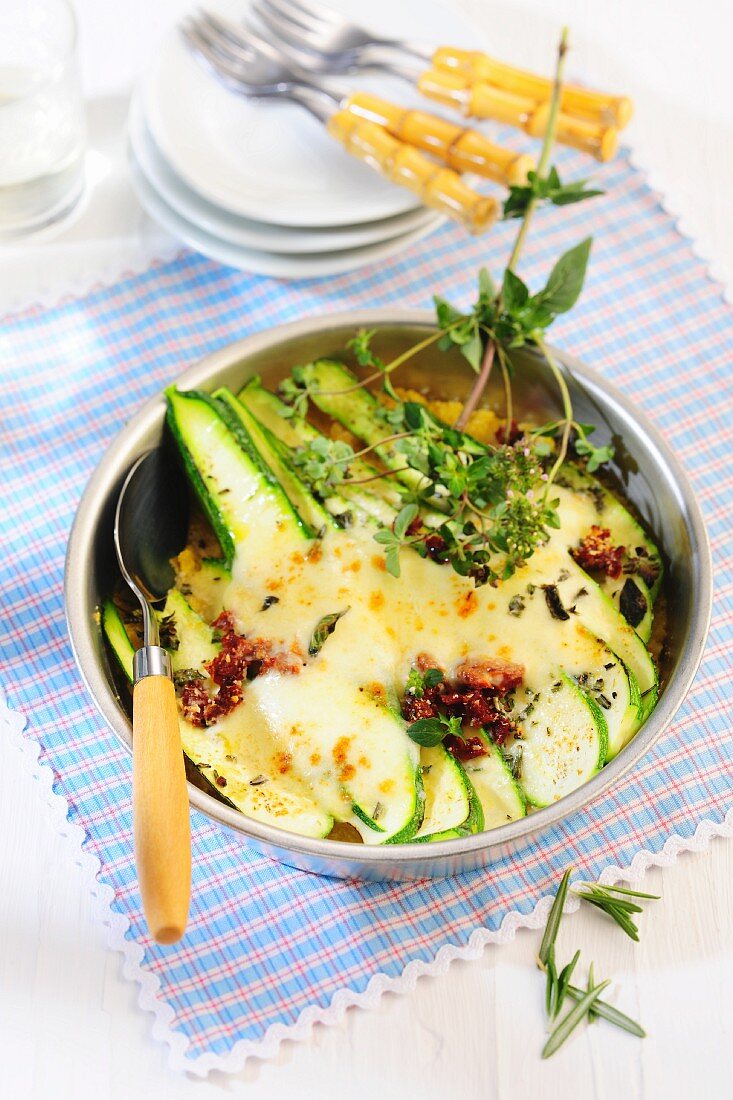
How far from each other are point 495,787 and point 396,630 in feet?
0.79

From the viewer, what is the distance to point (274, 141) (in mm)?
2090

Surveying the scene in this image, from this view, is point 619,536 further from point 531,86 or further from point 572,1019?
point 531,86

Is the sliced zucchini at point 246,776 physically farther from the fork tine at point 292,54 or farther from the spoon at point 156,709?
the fork tine at point 292,54

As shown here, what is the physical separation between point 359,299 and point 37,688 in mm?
908

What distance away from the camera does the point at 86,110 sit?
2275mm

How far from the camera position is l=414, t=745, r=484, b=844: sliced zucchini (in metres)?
1.38

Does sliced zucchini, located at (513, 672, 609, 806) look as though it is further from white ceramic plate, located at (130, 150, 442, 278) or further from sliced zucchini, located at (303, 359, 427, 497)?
white ceramic plate, located at (130, 150, 442, 278)

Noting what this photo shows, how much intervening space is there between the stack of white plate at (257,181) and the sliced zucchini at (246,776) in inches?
32.8

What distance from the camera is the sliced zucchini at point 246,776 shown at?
1398 mm

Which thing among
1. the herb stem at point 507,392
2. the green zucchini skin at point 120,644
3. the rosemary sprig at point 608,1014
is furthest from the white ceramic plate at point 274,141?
the rosemary sprig at point 608,1014

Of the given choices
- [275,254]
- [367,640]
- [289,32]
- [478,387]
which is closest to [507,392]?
[478,387]

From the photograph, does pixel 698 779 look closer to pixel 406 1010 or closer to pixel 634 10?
pixel 406 1010

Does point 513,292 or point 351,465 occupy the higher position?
point 513,292

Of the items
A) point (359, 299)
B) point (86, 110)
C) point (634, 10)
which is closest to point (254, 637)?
point (359, 299)
